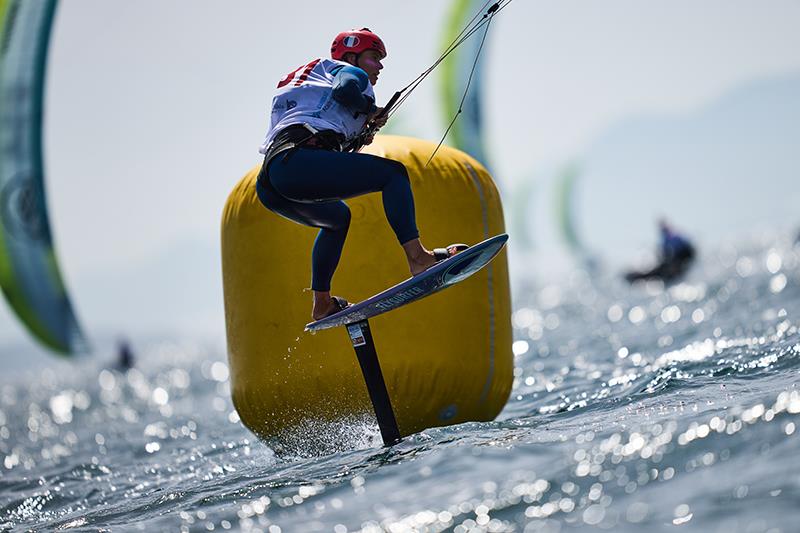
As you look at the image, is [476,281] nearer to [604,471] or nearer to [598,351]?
[604,471]

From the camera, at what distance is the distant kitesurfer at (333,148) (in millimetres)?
4168

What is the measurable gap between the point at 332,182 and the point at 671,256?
2242 centimetres

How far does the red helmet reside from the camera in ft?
14.3

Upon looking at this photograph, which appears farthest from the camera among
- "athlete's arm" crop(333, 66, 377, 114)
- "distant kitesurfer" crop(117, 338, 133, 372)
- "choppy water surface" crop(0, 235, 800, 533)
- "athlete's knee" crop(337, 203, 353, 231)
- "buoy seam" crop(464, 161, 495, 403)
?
"distant kitesurfer" crop(117, 338, 133, 372)

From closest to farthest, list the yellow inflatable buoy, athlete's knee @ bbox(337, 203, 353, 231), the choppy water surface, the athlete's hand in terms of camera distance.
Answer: the choppy water surface < the athlete's hand < athlete's knee @ bbox(337, 203, 353, 231) < the yellow inflatable buoy

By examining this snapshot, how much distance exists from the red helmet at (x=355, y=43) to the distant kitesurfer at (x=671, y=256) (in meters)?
21.9

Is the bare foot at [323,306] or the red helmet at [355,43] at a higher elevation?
the red helmet at [355,43]

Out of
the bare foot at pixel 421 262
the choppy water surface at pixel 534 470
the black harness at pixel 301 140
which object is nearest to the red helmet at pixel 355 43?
the black harness at pixel 301 140

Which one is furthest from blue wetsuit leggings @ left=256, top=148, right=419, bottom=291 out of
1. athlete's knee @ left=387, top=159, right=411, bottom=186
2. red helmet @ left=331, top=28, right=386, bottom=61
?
red helmet @ left=331, top=28, right=386, bottom=61

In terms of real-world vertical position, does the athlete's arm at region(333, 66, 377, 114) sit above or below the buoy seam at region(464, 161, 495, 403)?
above

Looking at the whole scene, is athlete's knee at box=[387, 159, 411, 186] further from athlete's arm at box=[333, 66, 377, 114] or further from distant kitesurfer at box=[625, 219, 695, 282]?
distant kitesurfer at box=[625, 219, 695, 282]

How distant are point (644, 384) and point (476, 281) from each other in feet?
4.28

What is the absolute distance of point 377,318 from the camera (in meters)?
4.73

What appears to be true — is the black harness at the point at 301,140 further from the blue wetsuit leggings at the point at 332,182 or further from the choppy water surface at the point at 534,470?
the choppy water surface at the point at 534,470
